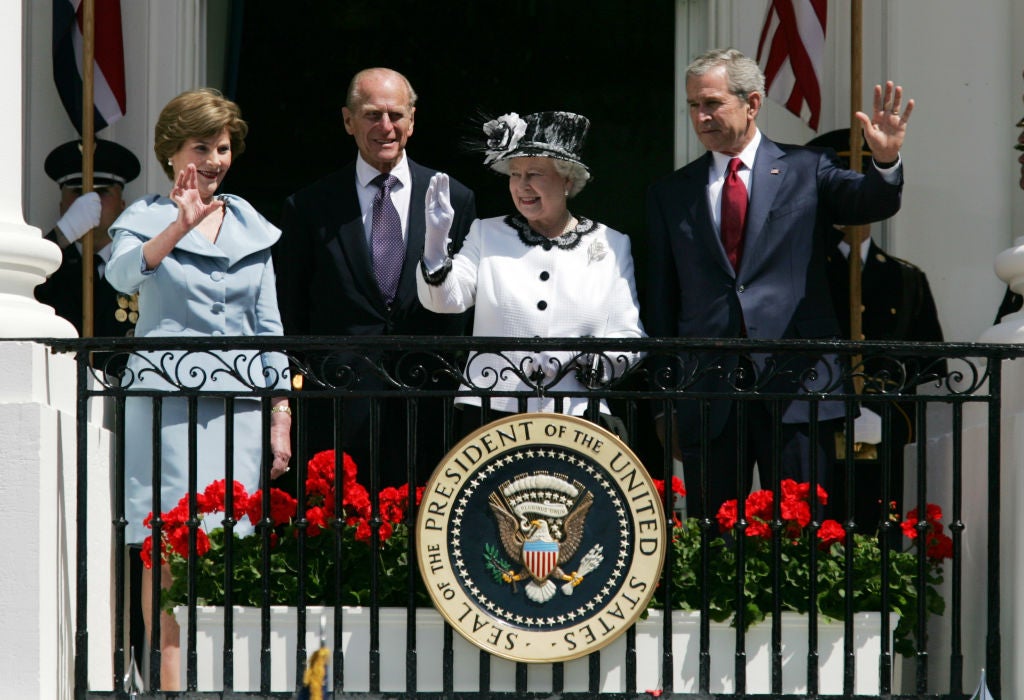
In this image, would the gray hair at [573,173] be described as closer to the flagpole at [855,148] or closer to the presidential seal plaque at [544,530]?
the presidential seal plaque at [544,530]

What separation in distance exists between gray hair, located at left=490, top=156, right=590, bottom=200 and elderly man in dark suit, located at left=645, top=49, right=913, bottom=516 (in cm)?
28

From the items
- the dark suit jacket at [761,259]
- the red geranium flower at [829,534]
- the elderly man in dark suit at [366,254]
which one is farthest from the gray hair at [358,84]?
the red geranium flower at [829,534]

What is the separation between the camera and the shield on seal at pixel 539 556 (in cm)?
578

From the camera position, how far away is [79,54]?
8.28m

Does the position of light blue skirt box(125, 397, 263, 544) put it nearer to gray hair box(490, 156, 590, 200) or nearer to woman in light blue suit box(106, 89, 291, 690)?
woman in light blue suit box(106, 89, 291, 690)

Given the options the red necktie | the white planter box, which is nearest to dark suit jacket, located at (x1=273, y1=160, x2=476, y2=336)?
the red necktie

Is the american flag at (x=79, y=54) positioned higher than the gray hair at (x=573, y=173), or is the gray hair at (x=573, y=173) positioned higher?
the american flag at (x=79, y=54)

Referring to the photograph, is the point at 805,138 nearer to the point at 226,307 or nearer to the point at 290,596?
the point at 226,307

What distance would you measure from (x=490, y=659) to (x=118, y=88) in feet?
11.8

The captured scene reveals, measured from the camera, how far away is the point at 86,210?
7.82 meters

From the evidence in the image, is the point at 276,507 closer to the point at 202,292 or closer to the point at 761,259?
the point at 202,292

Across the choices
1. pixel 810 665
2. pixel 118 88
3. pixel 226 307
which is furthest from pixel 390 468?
pixel 118 88

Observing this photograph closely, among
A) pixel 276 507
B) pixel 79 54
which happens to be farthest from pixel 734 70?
pixel 79 54

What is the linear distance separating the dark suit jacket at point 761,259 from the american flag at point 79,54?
2843mm
